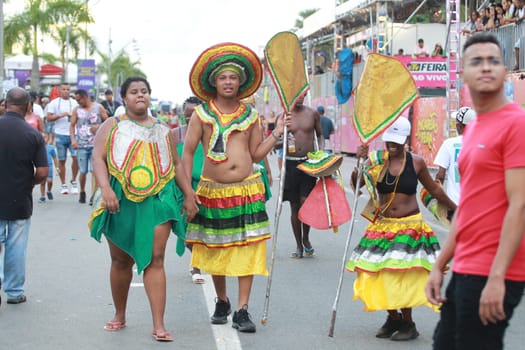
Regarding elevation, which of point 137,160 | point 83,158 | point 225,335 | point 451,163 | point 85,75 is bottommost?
point 225,335

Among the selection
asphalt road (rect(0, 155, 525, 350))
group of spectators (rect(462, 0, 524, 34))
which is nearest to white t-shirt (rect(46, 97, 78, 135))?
asphalt road (rect(0, 155, 525, 350))

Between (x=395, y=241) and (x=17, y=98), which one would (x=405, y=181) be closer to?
(x=395, y=241)

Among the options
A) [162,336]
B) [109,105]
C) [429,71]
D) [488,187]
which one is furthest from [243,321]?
[429,71]

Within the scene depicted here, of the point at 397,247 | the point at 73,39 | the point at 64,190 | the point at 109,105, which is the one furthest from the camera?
the point at 73,39

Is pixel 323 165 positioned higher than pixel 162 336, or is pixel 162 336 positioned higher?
pixel 323 165

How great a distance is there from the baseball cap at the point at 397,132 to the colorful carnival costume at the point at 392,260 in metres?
0.17

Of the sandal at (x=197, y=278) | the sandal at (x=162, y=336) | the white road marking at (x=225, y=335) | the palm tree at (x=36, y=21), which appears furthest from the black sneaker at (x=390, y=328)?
the palm tree at (x=36, y=21)

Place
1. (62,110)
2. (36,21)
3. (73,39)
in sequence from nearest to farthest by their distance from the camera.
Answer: (62,110) < (36,21) < (73,39)

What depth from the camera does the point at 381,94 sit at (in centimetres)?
617

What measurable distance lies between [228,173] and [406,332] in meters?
1.72

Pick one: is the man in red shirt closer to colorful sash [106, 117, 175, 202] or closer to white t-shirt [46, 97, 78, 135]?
colorful sash [106, 117, 175, 202]

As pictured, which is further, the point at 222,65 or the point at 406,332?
the point at 222,65

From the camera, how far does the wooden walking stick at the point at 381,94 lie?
6.12m

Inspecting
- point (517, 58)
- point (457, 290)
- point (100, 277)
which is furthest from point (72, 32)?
point (457, 290)
